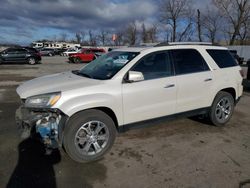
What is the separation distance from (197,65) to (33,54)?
21.2 m

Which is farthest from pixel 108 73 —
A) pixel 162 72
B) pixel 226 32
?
pixel 226 32

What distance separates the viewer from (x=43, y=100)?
3158mm

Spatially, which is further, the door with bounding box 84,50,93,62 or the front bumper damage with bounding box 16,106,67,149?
the door with bounding box 84,50,93,62

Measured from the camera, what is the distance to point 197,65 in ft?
14.3

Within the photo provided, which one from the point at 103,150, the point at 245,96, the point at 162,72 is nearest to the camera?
the point at 103,150

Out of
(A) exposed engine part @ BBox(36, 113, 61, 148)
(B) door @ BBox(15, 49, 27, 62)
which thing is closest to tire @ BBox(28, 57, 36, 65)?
(B) door @ BBox(15, 49, 27, 62)

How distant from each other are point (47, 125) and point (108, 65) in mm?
1580

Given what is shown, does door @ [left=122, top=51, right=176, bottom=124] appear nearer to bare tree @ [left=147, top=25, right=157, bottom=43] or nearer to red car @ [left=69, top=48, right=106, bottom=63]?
red car @ [left=69, top=48, right=106, bottom=63]

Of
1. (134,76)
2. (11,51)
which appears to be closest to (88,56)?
(11,51)

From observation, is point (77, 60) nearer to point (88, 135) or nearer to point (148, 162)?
point (88, 135)

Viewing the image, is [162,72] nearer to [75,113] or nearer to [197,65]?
[197,65]

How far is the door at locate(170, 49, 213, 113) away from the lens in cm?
408

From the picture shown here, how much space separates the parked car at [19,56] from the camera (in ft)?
69.1

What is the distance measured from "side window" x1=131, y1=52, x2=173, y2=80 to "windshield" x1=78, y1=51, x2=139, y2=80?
0.20 meters
